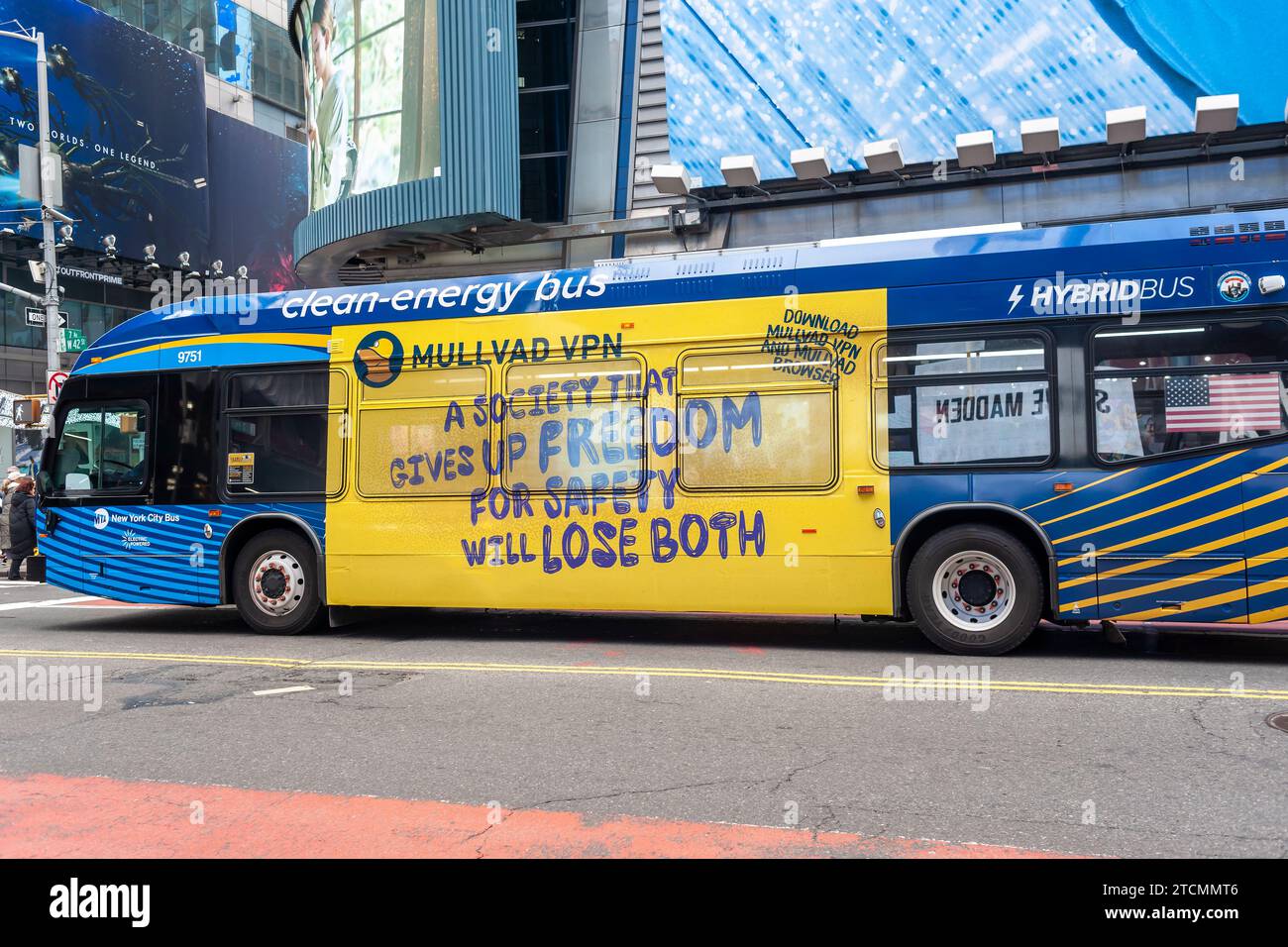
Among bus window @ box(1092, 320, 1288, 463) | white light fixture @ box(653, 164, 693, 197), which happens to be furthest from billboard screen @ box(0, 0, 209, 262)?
bus window @ box(1092, 320, 1288, 463)

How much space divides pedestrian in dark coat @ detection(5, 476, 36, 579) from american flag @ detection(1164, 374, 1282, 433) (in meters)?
15.9

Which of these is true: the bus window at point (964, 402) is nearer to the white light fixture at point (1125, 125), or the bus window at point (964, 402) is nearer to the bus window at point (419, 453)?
the bus window at point (419, 453)

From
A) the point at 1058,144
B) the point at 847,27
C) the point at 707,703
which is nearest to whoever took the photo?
the point at 707,703

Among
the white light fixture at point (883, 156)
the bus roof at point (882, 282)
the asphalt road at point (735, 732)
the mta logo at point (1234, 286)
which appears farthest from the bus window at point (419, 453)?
the white light fixture at point (883, 156)

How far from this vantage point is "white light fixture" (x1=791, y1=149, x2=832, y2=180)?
18281 millimetres

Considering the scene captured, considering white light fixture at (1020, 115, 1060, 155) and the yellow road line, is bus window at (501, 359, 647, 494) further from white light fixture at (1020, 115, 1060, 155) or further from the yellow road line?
white light fixture at (1020, 115, 1060, 155)

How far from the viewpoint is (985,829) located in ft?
14.5

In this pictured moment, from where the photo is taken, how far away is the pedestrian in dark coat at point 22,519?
17.4 meters

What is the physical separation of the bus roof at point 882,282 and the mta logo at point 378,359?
19 centimetres

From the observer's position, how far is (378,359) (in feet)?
34.4

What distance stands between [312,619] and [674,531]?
12.2ft

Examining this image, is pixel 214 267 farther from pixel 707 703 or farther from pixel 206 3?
pixel 707 703
